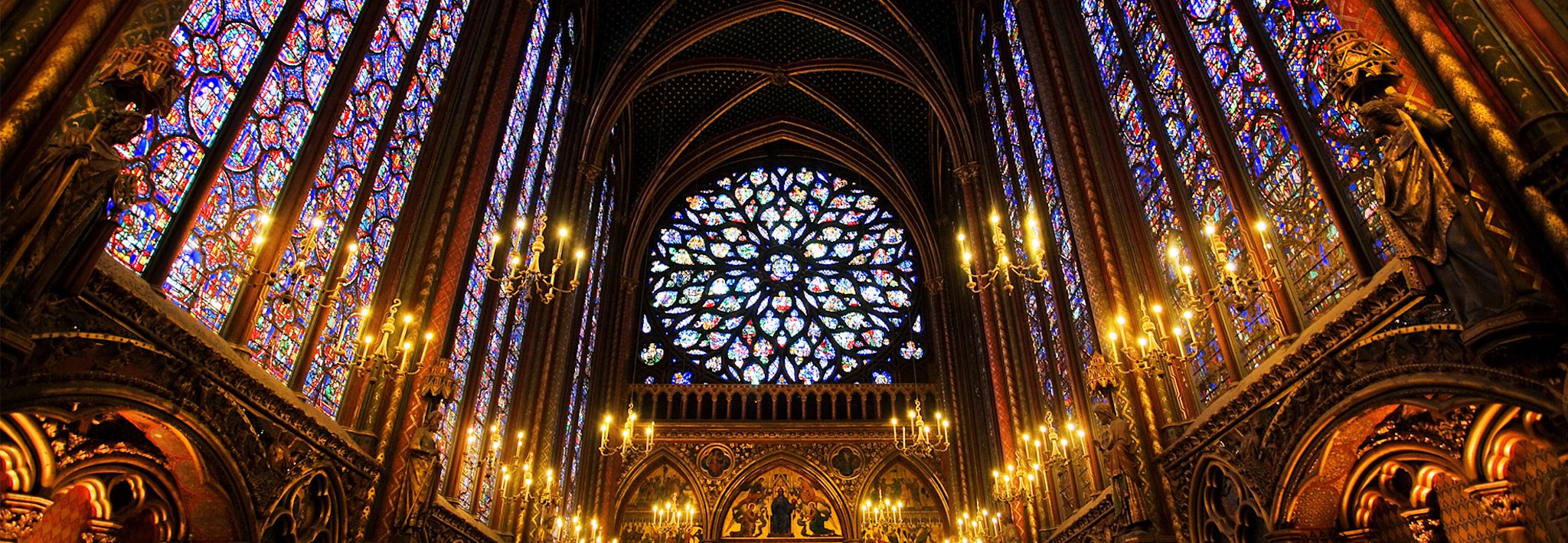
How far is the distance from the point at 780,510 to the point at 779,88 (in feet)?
40.7

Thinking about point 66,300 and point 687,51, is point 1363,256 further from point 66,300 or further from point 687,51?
point 687,51

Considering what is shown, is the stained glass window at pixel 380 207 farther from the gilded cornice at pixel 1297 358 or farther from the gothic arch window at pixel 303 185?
the gilded cornice at pixel 1297 358

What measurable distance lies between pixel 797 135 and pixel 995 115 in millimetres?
9327

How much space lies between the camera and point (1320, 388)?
7016 millimetres

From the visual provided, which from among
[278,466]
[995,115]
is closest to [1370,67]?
[278,466]

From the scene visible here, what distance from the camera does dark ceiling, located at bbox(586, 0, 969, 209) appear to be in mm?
20844

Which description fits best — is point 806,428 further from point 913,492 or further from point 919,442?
point 913,492

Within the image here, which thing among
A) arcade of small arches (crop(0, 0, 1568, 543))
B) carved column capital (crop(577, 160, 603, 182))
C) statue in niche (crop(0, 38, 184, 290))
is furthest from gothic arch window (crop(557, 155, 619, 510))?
statue in niche (crop(0, 38, 184, 290))

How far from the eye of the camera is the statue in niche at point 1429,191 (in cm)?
467

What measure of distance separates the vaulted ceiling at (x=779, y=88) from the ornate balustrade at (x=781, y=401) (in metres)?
6.02

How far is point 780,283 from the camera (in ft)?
84.3

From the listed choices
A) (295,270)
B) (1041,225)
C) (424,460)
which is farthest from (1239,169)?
(424,460)

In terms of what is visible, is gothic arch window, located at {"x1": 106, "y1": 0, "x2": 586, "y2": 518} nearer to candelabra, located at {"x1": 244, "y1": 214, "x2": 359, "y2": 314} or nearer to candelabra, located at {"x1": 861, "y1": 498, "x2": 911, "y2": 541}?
candelabra, located at {"x1": 244, "y1": 214, "x2": 359, "y2": 314}

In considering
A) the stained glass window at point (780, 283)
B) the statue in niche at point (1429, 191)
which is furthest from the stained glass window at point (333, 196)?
the stained glass window at point (780, 283)
